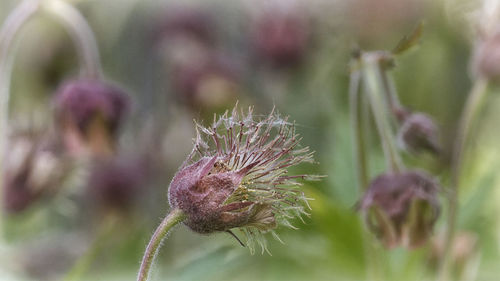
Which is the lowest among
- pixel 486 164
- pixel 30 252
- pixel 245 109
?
pixel 30 252

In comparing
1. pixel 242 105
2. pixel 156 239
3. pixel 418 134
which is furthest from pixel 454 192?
pixel 242 105

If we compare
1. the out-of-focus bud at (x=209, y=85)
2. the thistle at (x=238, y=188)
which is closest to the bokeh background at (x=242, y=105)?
the out-of-focus bud at (x=209, y=85)

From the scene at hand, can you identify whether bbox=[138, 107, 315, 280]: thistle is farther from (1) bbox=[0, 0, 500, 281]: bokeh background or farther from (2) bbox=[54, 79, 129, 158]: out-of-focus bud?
(2) bbox=[54, 79, 129, 158]: out-of-focus bud

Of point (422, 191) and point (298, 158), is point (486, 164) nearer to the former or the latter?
point (422, 191)

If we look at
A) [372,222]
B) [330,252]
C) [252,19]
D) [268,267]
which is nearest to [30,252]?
[268,267]

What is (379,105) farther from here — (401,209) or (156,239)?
(156,239)

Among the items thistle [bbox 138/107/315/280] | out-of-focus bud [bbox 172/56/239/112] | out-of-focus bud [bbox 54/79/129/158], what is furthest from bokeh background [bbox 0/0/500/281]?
thistle [bbox 138/107/315/280]
